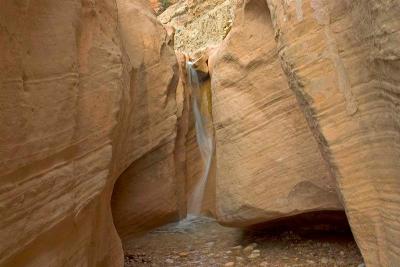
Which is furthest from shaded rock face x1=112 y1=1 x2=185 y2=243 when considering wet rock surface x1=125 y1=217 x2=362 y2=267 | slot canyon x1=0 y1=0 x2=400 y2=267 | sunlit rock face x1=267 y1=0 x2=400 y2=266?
sunlit rock face x1=267 y1=0 x2=400 y2=266

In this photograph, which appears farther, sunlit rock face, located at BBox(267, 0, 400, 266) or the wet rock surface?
the wet rock surface

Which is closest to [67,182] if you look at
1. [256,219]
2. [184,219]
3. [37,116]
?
[37,116]

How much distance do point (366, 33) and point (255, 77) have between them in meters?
2.66

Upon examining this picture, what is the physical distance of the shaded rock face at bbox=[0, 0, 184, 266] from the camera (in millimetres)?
2467

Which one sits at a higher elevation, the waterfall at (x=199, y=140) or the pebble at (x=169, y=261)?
the waterfall at (x=199, y=140)

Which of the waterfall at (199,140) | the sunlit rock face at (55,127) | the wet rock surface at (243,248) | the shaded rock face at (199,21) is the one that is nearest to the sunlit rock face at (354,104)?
the wet rock surface at (243,248)

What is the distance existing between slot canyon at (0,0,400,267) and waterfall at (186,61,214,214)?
400mm

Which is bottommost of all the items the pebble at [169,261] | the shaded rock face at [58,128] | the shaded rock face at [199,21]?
the pebble at [169,261]

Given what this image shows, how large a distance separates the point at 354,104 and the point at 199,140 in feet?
18.0

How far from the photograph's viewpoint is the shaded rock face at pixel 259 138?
5000 millimetres

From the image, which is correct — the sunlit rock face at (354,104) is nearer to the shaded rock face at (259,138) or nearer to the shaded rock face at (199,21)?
the shaded rock face at (259,138)

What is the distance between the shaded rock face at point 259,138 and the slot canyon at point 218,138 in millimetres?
18

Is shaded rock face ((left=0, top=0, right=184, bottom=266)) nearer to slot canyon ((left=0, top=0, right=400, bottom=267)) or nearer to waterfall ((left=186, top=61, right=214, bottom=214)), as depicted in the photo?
slot canyon ((left=0, top=0, right=400, bottom=267))

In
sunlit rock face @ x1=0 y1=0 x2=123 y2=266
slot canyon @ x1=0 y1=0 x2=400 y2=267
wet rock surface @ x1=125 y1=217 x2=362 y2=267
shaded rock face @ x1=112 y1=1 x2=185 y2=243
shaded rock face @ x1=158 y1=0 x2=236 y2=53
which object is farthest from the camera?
shaded rock face @ x1=158 y1=0 x2=236 y2=53
